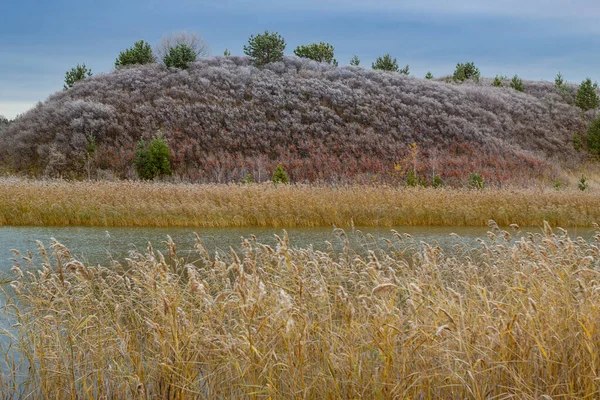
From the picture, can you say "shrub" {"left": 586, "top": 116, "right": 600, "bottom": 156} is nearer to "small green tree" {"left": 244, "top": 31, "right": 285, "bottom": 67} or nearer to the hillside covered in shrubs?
the hillside covered in shrubs

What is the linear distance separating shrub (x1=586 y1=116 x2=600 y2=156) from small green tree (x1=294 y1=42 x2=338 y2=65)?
72.8 ft

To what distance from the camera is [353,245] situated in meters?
13.3

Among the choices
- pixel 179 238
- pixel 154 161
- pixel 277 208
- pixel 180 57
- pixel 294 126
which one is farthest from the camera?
pixel 180 57

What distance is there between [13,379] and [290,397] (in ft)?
8.71

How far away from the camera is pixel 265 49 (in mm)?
47938

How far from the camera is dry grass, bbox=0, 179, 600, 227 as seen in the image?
62.2 feet

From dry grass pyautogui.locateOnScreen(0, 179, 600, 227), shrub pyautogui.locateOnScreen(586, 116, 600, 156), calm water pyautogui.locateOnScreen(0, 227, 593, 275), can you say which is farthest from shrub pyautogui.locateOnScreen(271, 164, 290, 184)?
shrub pyautogui.locateOnScreen(586, 116, 600, 156)

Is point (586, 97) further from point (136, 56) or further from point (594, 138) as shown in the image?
point (136, 56)

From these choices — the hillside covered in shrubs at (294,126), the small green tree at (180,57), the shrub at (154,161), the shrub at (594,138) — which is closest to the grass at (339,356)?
the hillside covered in shrubs at (294,126)

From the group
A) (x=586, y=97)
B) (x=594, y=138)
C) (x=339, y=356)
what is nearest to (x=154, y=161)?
(x=339, y=356)

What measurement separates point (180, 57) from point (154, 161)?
1734 centimetres

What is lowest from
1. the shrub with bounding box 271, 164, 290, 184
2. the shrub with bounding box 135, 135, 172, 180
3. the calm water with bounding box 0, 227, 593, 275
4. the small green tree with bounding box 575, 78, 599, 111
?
the calm water with bounding box 0, 227, 593, 275

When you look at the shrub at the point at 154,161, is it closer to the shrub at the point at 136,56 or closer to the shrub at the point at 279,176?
the shrub at the point at 279,176

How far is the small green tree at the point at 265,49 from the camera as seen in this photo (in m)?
47.6
